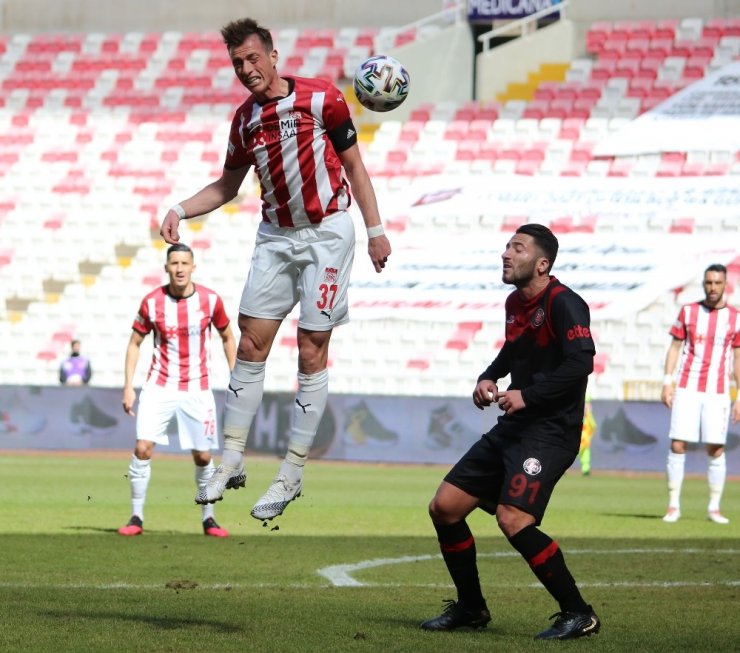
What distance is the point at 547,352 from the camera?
6684 millimetres

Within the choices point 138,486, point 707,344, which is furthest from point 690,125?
point 138,486

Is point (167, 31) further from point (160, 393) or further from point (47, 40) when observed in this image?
point (160, 393)

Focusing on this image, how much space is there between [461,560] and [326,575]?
2188 mm

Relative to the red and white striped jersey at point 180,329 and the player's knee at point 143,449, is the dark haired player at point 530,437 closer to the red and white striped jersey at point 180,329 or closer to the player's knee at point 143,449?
the red and white striped jersey at point 180,329

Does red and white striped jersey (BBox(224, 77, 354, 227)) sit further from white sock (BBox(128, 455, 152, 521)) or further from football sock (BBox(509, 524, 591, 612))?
white sock (BBox(128, 455, 152, 521))

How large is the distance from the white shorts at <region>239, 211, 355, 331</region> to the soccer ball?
1.75ft

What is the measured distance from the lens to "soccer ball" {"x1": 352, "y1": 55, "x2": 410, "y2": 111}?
6.45 m

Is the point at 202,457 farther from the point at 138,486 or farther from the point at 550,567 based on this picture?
the point at 550,567

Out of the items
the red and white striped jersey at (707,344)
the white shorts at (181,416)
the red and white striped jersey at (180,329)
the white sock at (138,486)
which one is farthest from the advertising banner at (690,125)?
the white sock at (138,486)

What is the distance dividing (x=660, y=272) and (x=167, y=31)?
14182mm

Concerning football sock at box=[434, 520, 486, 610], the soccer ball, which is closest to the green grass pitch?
football sock at box=[434, 520, 486, 610]

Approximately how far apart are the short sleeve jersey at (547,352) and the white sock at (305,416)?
84cm

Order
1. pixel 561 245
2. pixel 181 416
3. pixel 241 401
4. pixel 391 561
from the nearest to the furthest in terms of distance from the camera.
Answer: pixel 241 401 < pixel 391 561 < pixel 181 416 < pixel 561 245

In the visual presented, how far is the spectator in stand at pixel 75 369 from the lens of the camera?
22797 millimetres
